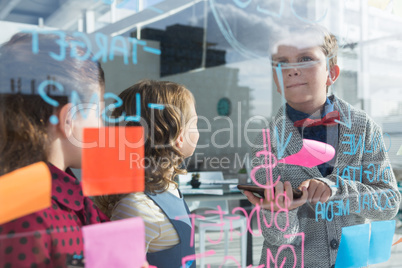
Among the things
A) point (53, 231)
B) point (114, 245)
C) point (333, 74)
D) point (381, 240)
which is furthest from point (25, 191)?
point (381, 240)

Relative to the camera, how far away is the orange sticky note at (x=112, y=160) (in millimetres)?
765

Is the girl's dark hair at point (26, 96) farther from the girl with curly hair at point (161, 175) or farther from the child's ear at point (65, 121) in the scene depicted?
the girl with curly hair at point (161, 175)

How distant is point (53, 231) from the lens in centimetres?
69

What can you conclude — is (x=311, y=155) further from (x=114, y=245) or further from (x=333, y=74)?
(x=114, y=245)

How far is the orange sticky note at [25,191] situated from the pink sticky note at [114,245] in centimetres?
10

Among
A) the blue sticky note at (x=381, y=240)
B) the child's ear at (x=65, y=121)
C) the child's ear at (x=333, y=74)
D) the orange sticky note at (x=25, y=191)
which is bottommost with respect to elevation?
the blue sticky note at (x=381, y=240)

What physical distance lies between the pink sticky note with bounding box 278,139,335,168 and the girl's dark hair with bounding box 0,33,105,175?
601 millimetres

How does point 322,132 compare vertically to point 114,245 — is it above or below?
above

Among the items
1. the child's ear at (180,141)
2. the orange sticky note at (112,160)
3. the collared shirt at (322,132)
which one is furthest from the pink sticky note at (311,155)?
the orange sticky note at (112,160)

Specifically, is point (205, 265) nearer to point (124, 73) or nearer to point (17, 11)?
point (124, 73)

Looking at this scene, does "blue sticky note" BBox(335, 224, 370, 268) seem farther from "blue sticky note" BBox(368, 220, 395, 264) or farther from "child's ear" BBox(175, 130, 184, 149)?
"child's ear" BBox(175, 130, 184, 149)

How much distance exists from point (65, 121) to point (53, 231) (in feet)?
0.66

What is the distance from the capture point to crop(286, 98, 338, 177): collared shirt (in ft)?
3.56

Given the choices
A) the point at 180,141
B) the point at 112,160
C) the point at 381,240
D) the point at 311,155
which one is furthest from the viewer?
the point at 381,240
